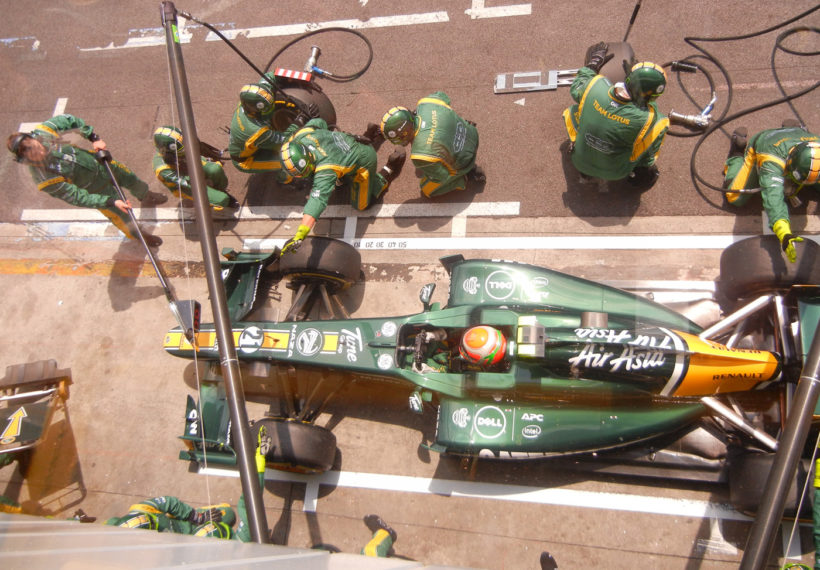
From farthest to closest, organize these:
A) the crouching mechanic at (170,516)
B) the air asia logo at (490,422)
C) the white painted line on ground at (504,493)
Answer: the white painted line on ground at (504,493) < the crouching mechanic at (170,516) < the air asia logo at (490,422)

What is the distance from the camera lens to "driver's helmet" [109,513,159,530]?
15.3 ft

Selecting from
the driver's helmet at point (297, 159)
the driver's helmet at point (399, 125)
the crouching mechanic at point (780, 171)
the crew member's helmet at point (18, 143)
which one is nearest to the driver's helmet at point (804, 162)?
the crouching mechanic at point (780, 171)

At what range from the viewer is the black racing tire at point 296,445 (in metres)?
5.02

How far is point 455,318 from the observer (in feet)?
16.0

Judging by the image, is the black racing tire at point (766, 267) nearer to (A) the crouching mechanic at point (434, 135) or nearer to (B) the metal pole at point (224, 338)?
(A) the crouching mechanic at point (434, 135)

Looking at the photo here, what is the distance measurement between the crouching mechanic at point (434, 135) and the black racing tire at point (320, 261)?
1.25m

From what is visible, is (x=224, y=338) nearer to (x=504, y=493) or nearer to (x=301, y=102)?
(x=504, y=493)

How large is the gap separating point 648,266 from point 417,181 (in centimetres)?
289

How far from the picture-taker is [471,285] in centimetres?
509

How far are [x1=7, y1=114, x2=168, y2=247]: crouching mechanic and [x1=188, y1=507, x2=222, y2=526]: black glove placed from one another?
3.43 metres

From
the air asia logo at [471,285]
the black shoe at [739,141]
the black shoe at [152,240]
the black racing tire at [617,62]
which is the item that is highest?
the black racing tire at [617,62]

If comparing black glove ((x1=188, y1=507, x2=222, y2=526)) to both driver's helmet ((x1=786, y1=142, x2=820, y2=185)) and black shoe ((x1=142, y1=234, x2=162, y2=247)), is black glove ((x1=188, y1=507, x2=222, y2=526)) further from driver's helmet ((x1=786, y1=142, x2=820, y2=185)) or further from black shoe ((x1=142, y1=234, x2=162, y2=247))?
driver's helmet ((x1=786, y1=142, x2=820, y2=185))

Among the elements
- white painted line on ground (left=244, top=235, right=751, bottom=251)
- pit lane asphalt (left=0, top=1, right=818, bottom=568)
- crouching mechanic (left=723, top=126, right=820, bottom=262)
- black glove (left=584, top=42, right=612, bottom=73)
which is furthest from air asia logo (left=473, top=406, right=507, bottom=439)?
black glove (left=584, top=42, right=612, bottom=73)

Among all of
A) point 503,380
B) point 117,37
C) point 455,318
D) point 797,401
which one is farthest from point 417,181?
point 117,37
